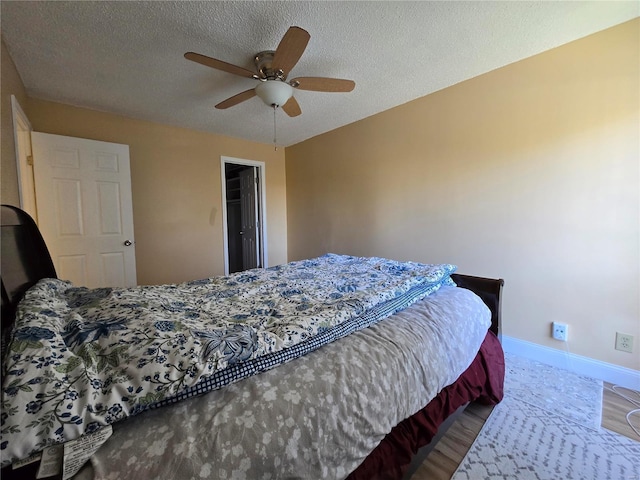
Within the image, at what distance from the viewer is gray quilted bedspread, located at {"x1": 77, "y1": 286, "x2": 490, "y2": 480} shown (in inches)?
23.7

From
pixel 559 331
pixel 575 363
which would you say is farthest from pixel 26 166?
pixel 575 363

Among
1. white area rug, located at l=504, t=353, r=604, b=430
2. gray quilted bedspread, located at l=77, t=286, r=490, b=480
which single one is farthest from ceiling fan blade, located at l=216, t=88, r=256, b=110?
white area rug, located at l=504, t=353, r=604, b=430

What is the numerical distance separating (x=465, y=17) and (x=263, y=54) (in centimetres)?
132

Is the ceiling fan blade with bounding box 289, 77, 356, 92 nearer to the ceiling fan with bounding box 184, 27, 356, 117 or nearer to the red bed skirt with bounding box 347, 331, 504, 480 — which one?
the ceiling fan with bounding box 184, 27, 356, 117

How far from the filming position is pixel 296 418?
741 mm

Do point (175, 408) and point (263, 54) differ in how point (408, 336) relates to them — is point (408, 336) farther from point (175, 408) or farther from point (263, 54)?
point (263, 54)

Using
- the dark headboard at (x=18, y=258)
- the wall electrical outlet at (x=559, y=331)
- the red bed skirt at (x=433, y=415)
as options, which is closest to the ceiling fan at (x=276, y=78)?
the dark headboard at (x=18, y=258)

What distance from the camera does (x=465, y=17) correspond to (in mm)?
1681

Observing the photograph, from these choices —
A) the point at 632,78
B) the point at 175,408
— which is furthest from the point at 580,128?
the point at 175,408

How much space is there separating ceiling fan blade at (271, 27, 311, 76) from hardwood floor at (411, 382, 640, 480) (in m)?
2.26

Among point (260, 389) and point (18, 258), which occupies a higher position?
point (18, 258)

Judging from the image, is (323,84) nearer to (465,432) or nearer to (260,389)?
(260,389)

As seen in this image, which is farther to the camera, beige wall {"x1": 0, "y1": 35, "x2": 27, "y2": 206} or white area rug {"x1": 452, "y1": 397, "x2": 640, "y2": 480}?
beige wall {"x1": 0, "y1": 35, "x2": 27, "y2": 206}

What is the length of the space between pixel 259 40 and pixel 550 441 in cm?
295
